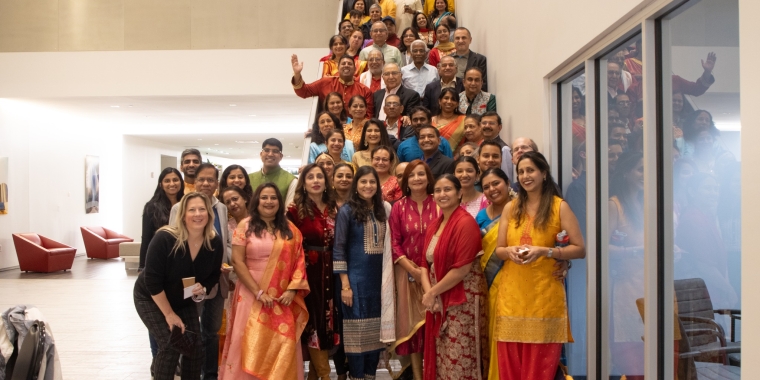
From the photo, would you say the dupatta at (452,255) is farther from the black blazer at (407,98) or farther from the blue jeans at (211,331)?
the black blazer at (407,98)

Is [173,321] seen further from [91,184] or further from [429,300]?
[91,184]

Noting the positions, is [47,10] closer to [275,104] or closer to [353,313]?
[275,104]

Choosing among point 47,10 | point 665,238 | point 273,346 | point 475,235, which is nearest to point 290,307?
point 273,346

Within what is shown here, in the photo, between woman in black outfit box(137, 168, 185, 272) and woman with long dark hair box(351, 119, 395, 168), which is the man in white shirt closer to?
woman with long dark hair box(351, 119, 395, 168)

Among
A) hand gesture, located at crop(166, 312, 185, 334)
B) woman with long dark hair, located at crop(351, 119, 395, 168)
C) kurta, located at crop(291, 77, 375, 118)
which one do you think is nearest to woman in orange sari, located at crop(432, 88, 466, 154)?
woman with long dark hair, located at crop(351, 119, 395, 168)

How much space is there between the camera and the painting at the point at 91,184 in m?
16.1

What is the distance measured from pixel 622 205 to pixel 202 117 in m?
12.7

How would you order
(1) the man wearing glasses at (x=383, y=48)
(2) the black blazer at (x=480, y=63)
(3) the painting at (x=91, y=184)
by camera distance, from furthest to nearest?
(3) the painting at (x=91, y=184), (1) the man wearing glasses at (x=383, y=48), (2) the black blazer at (x=480, y=63)

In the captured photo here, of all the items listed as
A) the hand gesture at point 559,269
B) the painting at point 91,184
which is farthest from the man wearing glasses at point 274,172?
the painting at point 91,184

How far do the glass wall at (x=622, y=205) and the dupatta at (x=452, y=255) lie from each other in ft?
2.56

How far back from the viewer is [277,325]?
4004 millimetres

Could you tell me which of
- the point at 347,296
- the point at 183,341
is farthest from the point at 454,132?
the point at 183,341

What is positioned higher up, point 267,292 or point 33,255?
point 267,292

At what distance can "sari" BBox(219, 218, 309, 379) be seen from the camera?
13.0ft
